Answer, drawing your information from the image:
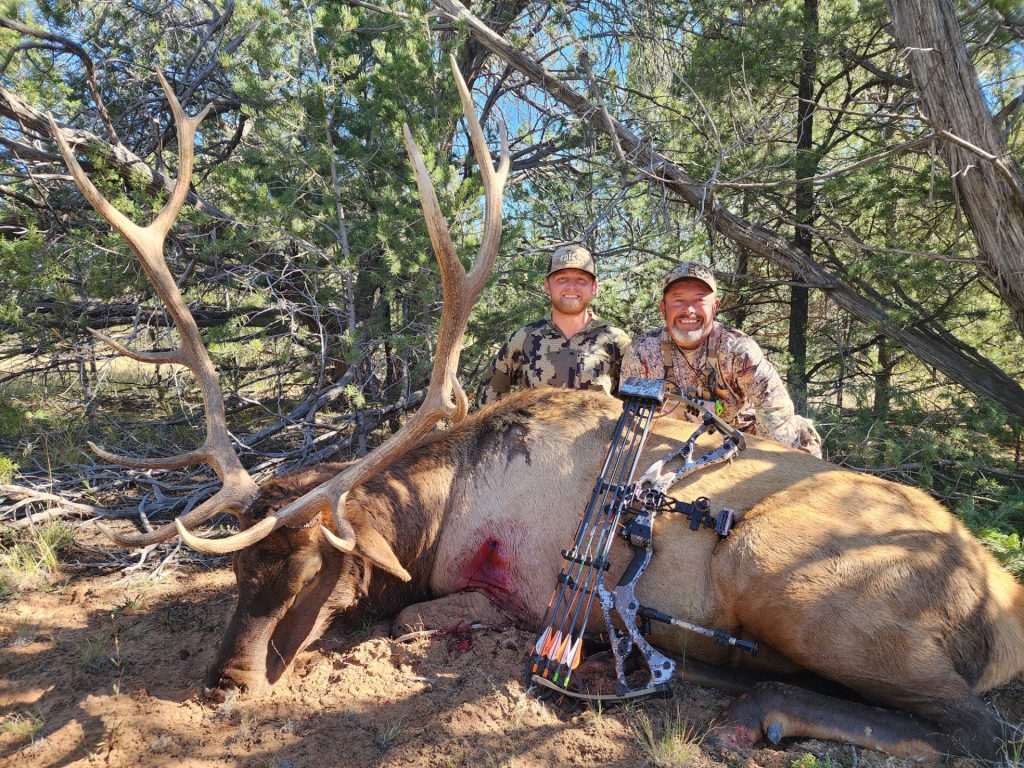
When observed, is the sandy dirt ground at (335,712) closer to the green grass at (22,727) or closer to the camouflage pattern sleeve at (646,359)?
the green grass at (22,727)

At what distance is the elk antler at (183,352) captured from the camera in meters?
3.02

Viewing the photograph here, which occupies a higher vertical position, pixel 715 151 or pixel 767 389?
pixel 715 151

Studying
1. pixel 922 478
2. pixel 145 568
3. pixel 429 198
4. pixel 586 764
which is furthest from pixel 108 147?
pixel 922 478

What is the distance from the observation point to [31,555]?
3.91m

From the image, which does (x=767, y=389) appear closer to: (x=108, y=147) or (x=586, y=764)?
(x=586, y=764)

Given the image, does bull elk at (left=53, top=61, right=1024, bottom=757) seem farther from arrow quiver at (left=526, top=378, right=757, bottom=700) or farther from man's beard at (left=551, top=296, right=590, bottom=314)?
man's beard at (left=551, top=296, right=590, bottom=314)

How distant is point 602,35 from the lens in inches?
239

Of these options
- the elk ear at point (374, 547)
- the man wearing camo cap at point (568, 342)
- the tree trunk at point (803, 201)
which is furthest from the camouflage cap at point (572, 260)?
the elk ear at point (374, 547)

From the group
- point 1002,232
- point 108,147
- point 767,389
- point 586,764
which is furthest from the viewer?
point 108,147

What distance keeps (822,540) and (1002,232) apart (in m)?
3.26

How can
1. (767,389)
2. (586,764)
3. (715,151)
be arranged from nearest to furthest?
(586,764)
(767,389)
(715,151)

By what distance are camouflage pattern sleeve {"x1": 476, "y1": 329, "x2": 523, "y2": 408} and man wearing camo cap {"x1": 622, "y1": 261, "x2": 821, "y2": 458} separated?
1.03 metres

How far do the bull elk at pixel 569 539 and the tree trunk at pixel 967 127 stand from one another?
8.43ft

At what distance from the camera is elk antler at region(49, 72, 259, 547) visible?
119 inches
